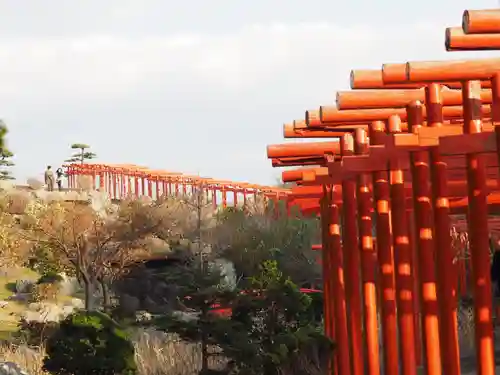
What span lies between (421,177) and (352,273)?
285 cm

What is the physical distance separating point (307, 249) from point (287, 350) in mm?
17133

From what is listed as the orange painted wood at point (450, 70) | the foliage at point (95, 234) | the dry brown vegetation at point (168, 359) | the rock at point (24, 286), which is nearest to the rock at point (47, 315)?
the foliage at point (95, 234)

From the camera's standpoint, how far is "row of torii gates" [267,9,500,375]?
643 centimetres

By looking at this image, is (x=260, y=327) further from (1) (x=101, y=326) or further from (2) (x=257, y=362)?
(1) (x=101, y=326)

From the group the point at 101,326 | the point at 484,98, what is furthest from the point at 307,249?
the point at 484,98

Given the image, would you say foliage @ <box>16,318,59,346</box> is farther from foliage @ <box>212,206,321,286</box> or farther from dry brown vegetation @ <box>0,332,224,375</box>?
foliage @ <box>212,206,321,286</box>

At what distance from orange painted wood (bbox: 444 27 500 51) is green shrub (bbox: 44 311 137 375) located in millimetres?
7750

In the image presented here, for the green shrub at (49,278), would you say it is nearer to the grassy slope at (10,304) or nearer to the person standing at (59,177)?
the grassy slope at (10,304)

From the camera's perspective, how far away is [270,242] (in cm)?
2934

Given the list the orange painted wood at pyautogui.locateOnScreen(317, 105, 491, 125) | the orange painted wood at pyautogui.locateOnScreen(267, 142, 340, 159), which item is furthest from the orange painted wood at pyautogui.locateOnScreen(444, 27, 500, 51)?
the orange painted wood at pyautogui.locateOnScreen(267, 142, 340, 159)

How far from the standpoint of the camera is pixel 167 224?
2862 centimetres

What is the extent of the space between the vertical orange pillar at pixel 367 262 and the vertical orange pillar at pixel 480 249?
2.76 metres

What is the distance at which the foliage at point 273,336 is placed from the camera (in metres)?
11.0

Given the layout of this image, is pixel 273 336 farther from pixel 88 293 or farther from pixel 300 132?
pixel 88 293
